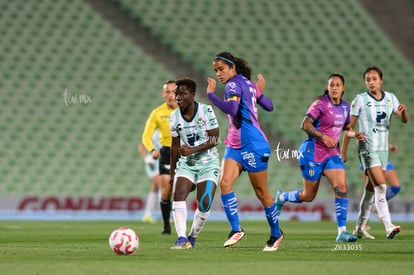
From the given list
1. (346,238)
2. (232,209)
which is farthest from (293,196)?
(232,209)

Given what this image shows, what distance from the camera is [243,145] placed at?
32.3 ft

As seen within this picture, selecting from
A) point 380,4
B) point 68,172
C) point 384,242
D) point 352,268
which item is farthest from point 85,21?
point 352,268

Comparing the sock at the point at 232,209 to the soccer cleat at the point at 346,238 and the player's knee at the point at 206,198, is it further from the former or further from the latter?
the soccer cleat at the point at 346,238

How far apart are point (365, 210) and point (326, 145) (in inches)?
66.0

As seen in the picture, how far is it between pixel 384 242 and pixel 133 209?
1008cm

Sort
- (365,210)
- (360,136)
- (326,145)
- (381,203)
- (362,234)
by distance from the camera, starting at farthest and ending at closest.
Result: (365,210)
(362,234)
(381,203)
(360,136)
(326,145)

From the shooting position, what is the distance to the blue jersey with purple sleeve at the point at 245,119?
9820 mm

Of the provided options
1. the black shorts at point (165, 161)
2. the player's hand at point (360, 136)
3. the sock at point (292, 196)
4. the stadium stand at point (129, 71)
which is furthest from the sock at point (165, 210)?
the stadium stand at point (129, 71)

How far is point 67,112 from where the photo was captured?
22.4 meters

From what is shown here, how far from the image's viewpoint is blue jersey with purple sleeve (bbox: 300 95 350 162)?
37.4 feet

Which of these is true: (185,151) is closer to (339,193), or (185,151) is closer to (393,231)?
(339,193)

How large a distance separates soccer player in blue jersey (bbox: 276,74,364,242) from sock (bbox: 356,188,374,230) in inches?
42.1

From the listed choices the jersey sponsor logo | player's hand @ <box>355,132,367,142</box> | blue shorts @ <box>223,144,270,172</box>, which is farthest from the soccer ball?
the jersey sponsor logo

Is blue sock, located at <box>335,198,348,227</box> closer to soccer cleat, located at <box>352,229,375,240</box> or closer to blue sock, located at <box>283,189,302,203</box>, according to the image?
blue sock, located at <box>283,189,302,203</box>
